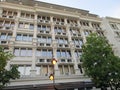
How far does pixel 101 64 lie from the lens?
47.2ft

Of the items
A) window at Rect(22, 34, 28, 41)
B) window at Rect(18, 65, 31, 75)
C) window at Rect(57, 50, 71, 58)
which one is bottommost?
window at Rect(18, 65, 31, 75)

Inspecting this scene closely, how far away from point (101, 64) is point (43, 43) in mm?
10193

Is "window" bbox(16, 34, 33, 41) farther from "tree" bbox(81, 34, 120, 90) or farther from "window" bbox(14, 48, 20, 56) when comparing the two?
"tree" bbox(81, 34, 120, 90)

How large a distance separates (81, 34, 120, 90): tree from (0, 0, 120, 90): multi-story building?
11.0 ft

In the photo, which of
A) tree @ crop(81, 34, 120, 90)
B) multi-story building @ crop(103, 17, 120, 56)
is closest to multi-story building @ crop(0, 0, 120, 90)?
multi-story building @ crop(103, 17, 120, 56)

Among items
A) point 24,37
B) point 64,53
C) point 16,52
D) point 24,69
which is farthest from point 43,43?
point 24,69

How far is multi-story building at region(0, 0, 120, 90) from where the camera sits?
52.5 feet

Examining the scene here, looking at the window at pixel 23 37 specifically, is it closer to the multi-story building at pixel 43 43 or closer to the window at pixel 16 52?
the multi-story building at pixel 43 43

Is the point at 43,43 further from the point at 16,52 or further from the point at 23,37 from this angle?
the point at 16,52

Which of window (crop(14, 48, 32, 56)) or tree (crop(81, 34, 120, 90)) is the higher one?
window (crop(14, 48, 32, 56))

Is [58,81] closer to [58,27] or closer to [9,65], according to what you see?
[9,65]

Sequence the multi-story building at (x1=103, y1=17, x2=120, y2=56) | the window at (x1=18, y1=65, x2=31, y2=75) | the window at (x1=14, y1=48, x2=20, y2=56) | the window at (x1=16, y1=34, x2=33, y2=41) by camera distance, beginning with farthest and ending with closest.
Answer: the multi-story building at (x1=103, y1=17, x2=120, y2=56) → the window at (x1=16, y1=34, x2=33, y2=41) → the window at (x1=14, y1=48, x2=20, y2=56) → the window at (x1=18, y1=65, x2=31, y2=75)

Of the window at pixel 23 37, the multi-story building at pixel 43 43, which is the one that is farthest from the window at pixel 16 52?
the window at pixel 23 37

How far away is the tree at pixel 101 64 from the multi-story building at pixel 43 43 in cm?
335
